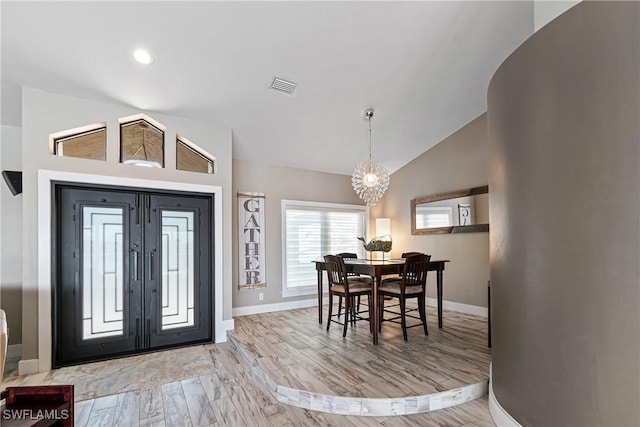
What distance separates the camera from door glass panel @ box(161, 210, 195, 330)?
144 inches

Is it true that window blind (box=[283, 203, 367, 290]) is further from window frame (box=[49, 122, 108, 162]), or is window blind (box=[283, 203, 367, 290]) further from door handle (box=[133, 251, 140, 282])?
window frame (box=[49, 122, 108, 162])

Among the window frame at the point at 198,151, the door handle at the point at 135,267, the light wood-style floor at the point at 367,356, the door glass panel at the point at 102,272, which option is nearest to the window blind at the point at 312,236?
the light wood-style floor at the point at 367,356

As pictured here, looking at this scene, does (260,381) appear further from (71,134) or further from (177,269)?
(71,134)

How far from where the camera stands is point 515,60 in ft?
6.34

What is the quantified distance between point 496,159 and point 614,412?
150cm

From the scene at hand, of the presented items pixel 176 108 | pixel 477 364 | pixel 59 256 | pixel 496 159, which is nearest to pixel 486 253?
pixel 477 364

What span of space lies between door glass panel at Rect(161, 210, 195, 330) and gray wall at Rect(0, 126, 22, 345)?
1620 mm

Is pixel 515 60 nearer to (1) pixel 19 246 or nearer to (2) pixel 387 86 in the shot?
(2) pixel 387 86

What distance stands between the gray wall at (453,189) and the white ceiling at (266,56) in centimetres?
65

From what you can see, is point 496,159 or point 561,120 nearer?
point 561,120

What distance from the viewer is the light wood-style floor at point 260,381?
2.21 m

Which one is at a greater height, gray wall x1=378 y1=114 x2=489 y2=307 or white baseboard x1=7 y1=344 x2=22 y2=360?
gray wall x1=378 y1=114 x2=489 y2=307

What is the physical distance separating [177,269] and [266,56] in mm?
2640

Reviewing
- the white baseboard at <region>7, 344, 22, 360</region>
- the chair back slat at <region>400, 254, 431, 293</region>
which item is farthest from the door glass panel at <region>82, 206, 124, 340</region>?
the chair back slat at <region>400, 254, 431, 293</region>
